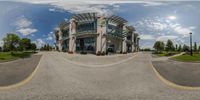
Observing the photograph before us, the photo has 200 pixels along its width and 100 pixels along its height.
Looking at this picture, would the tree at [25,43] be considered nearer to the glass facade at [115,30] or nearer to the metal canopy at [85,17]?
the metal canopy at [85,17]

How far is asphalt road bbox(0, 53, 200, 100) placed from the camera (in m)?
3.12

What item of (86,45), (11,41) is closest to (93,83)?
(86,45)

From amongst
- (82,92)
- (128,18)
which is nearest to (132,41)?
(128,18)

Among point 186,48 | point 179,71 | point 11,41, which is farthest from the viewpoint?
point 179,71

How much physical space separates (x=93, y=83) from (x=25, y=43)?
42.6 inches

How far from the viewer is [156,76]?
3.19m

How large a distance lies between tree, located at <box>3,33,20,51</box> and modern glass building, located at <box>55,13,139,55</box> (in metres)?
0.55

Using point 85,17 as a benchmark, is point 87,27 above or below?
below

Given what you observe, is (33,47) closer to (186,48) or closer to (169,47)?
(169,47)

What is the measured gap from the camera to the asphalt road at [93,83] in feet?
10.3

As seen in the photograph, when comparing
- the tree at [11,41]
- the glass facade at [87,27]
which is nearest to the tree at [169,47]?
the glass facade at [87,27]

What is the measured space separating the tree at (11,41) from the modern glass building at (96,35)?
0.55 m

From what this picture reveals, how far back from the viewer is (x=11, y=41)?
302 cm

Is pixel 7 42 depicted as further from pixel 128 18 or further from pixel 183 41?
pixel 183 41
